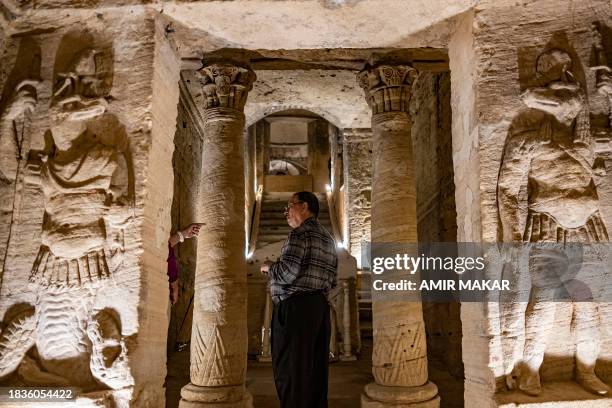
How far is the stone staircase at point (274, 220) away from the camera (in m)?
11.8

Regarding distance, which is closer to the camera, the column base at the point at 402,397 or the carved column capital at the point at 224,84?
the column base at the point at 402,397

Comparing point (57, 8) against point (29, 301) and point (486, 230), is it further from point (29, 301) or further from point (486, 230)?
point (486, 230)

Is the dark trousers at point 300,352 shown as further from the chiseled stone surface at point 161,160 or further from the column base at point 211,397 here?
the column base at point 211,397

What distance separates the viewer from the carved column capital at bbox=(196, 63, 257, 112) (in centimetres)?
539

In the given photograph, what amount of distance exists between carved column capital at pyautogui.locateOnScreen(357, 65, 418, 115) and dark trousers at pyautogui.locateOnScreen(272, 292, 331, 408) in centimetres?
305

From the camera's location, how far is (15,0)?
9.04 ft

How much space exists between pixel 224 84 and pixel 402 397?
12.5 feet

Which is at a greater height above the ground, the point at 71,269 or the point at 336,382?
the point at 71,269

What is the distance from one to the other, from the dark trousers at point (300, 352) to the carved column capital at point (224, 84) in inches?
116

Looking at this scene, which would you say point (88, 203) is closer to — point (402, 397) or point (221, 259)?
point (221, 259)

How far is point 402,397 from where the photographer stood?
4.73 metres

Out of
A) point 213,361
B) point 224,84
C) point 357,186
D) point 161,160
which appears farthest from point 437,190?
point 161,160

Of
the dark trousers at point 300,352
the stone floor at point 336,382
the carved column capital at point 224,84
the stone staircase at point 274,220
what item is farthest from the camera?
the stone staircase at point 274,220

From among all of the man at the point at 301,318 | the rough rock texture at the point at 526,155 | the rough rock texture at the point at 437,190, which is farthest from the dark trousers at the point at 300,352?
the rough rock texture at the point at 437,190
